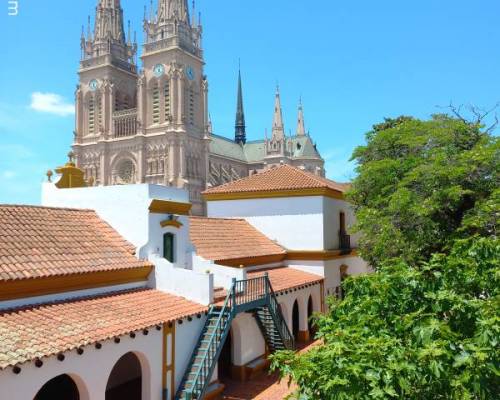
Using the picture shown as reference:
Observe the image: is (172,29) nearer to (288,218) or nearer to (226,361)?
(288,218)

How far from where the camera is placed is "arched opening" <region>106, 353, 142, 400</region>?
1280 centimetres

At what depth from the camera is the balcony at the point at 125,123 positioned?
63188 mm

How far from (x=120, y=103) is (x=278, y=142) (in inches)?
1098

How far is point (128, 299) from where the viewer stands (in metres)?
11.2

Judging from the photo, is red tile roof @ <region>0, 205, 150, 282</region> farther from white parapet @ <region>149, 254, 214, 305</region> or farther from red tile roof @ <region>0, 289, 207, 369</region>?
red tile roof @ <region>0, 289, 207, 369</region>

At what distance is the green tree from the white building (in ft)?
11.5

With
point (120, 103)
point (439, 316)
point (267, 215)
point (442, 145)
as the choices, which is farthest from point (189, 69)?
point (439, 316)

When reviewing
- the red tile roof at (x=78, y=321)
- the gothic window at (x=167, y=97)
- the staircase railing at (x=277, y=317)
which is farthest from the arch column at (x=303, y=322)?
the gothic window at (x=167, y=97)

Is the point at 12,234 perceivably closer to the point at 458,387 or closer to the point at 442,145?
the point at 458,387

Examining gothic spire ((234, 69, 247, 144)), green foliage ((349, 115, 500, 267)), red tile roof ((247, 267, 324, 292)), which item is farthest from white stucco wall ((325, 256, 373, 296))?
gothic spire ((234, 69, 247, 144))

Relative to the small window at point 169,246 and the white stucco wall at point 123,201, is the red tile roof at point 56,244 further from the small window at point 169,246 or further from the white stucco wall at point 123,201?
the small window at point 169,246

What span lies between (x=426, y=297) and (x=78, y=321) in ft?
22.2

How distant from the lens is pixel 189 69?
206ft

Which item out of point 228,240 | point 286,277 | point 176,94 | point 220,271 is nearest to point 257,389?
point 220,271
